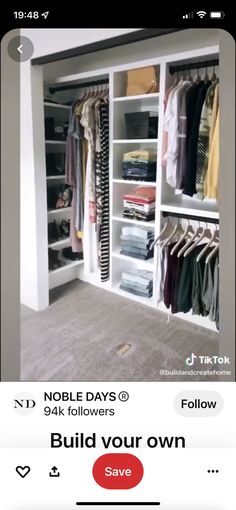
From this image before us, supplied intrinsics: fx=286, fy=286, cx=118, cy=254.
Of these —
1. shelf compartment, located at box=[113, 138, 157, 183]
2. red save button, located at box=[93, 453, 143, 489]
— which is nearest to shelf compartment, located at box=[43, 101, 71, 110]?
shelf compartment, located at box=[113, 138, 157, 183]

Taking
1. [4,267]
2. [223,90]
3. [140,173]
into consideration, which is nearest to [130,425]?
[4,267]

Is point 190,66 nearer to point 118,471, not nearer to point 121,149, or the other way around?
point 121,149

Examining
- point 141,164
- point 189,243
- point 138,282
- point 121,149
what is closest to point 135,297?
point 138,282

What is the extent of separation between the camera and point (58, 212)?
3.82 feet

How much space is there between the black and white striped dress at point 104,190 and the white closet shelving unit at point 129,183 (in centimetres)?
4

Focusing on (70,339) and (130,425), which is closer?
(130,425)

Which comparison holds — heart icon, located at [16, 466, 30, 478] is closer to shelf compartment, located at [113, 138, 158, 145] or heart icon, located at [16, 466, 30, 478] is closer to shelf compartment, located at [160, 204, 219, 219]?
shelf compartment, located at [160, 204, 219, 219]

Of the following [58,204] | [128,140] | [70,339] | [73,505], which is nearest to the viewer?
[73,505]

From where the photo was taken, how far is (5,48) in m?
0.44

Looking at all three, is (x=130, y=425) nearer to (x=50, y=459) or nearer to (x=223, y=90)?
(x=50, y=459)

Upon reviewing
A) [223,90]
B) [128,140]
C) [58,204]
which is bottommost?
[58,204]

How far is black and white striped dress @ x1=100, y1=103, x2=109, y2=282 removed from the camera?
4.59 feet

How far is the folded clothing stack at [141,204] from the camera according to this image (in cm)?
162

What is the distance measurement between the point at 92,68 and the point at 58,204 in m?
0.65
